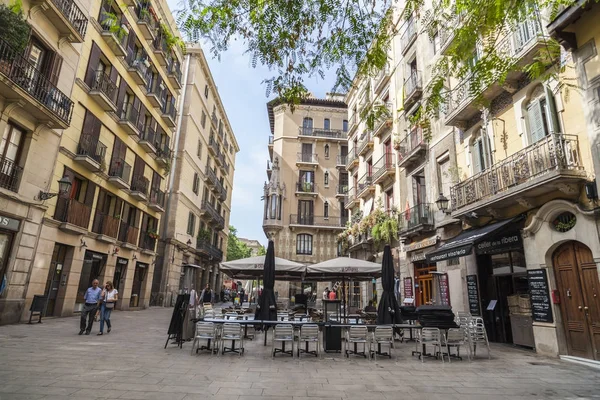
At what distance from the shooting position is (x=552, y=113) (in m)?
9.48

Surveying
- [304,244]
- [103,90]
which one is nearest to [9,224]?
[103,90]

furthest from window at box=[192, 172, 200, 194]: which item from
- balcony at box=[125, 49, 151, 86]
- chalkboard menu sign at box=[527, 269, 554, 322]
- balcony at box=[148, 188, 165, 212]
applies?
chalkboard menu sign at box=[527, 269, 554, 322]

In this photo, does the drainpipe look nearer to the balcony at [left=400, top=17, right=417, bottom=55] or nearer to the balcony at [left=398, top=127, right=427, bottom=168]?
the balcony at [left=398, top=127, right=427, bottom=168]

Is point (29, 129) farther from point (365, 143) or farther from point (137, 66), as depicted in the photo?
point (365, 143)

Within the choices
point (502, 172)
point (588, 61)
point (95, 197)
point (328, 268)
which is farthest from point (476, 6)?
point (95, 197)

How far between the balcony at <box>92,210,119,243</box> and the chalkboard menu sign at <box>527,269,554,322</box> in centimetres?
1760

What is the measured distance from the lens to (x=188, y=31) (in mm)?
5047

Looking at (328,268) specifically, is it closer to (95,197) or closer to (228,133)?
(95,197)

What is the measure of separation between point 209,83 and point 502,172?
1147 inches

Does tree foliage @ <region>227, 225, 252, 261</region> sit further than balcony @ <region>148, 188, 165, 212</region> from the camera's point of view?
Yes

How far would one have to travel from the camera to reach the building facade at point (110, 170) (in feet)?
48.1

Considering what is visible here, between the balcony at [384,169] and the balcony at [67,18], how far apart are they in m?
16.0

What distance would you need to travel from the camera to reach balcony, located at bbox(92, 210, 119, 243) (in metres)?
17.1

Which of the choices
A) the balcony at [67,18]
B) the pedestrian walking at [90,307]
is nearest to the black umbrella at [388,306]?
the pedestrian walking at [90,307]
